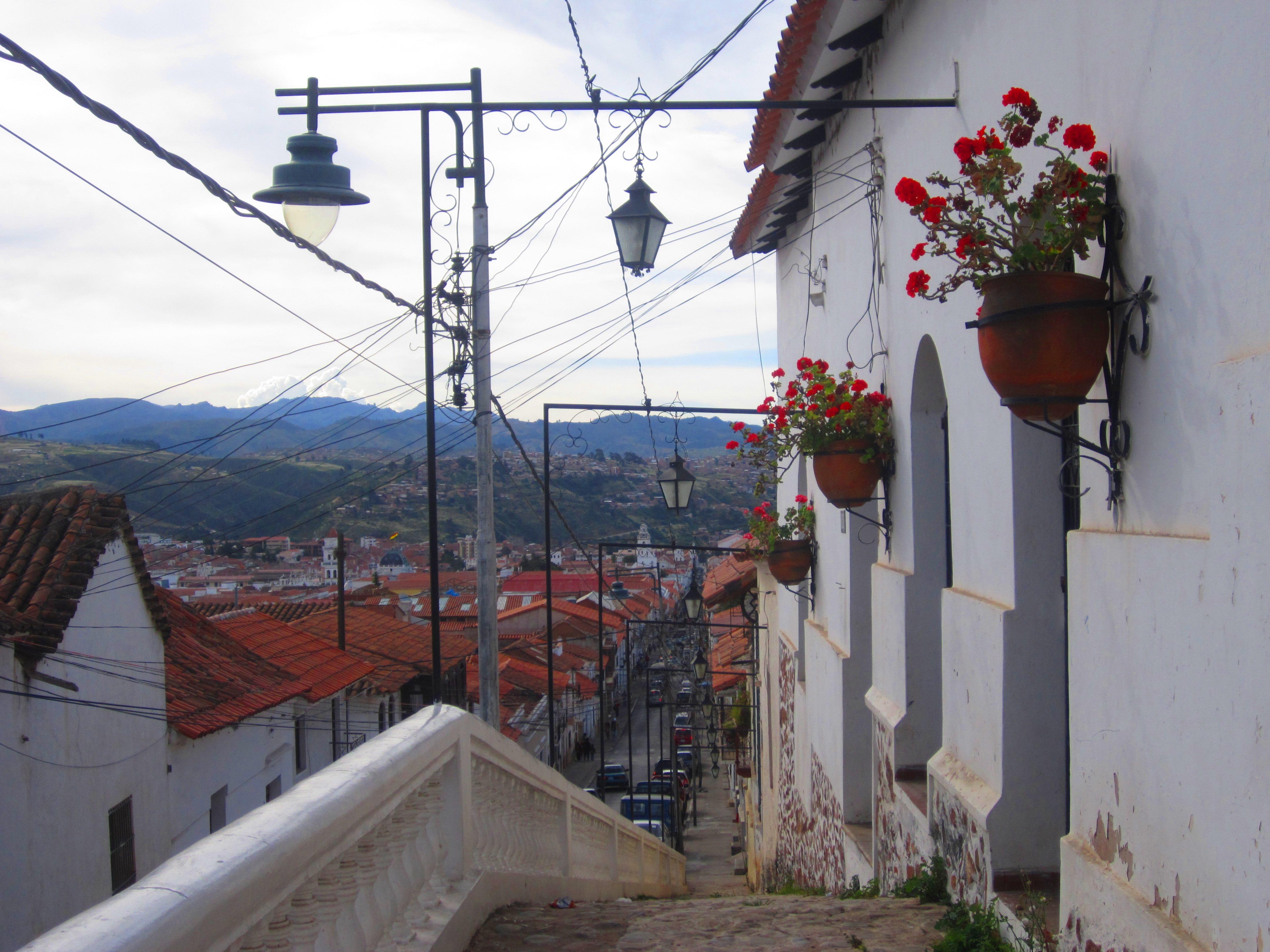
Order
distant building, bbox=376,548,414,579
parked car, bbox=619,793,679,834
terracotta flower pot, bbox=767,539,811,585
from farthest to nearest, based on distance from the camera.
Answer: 1. distant building, bbox=376,548,414,579
2. parked car, bbox=619,793,679,834
3. terracotta flower pot, bbox=767,539,811,585

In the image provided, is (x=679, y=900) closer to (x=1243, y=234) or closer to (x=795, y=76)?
(x=795, y=76)

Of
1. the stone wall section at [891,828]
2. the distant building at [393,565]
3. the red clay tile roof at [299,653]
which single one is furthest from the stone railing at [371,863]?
the distant building at [393,565]

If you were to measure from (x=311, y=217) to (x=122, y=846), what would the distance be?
10731 mm

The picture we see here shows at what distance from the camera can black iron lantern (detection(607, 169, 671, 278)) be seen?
715cm

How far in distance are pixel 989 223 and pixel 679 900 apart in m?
5.50

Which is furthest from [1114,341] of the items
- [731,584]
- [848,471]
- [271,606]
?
[271,606]

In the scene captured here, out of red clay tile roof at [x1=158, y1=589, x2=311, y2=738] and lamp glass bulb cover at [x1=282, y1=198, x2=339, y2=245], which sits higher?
lamp glass bulb cover at [x1=282, y1=198, x2=339, y2=245]

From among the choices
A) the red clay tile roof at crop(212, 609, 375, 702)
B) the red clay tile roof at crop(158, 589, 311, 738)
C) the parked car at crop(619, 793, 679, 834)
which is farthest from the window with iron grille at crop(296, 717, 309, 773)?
the parked car at crop(619, 793, 679, 834)

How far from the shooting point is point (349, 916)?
99.9 inches

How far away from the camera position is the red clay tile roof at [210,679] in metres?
15.1

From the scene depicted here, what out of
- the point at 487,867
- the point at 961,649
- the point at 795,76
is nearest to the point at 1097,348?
the point at 961,649

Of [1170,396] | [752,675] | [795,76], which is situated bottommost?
[752,675]

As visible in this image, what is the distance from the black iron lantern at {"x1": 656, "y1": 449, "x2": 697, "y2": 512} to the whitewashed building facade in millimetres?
3830

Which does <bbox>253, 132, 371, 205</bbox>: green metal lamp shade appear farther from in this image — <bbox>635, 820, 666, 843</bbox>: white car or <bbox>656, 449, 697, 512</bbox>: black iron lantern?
<bbox>635, 820, 666, 843</bbox>: white car
